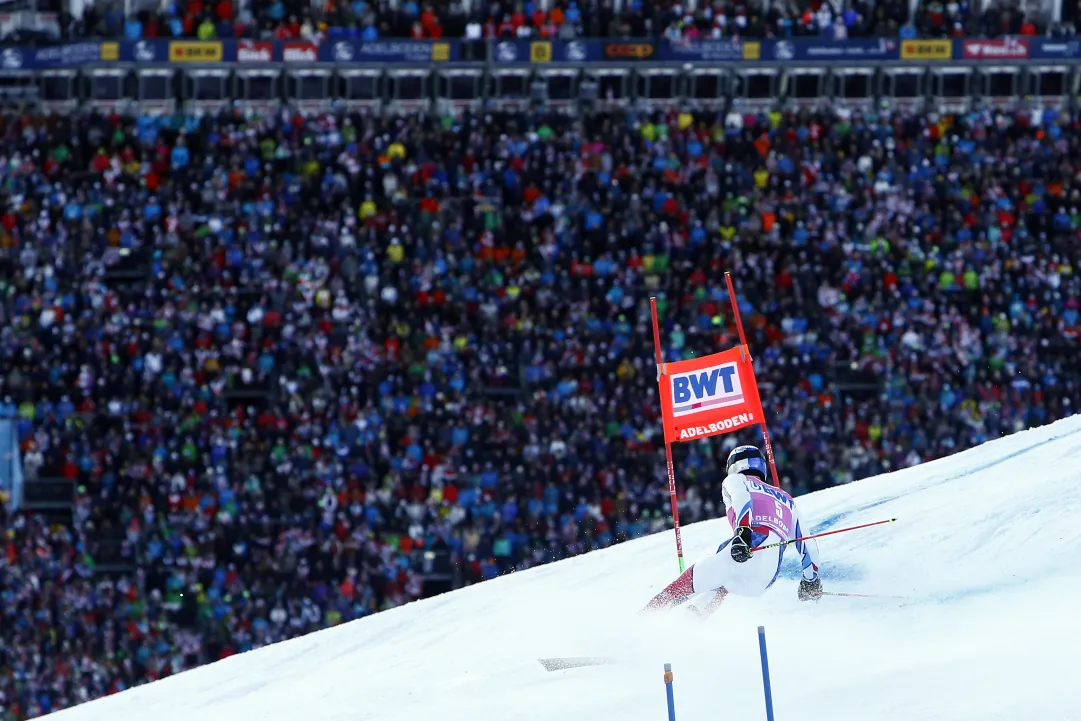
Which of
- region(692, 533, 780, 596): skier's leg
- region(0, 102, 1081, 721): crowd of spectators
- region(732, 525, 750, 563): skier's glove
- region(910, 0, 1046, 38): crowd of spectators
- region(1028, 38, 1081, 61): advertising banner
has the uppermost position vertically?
region(910, 0, 1046, 38): crowd of spectators

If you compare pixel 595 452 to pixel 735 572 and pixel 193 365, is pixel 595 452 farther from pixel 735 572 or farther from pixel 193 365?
pixel 735 572

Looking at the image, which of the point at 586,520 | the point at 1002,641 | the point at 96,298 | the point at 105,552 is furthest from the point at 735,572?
the point at 96,298

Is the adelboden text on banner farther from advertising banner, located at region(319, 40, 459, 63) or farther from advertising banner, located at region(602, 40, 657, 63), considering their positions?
advertising banner, located at region(319, 40, 459, 63)

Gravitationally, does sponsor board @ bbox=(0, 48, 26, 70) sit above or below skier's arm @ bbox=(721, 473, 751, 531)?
above

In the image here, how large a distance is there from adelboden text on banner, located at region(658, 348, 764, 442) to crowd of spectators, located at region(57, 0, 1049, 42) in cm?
1513

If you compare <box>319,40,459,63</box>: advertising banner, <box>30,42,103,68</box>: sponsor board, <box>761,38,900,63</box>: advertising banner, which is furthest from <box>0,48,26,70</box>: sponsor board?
A: <box>761,38,900,63</box>: advertising banner

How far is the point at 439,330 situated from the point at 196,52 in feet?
19.8

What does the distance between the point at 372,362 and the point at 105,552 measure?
4.26 meters

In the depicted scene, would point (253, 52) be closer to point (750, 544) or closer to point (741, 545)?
point (750, 544)

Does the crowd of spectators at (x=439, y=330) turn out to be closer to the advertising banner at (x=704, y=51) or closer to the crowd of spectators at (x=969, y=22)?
the advertising banner at (x=704, y=51)

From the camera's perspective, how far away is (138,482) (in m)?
23.3

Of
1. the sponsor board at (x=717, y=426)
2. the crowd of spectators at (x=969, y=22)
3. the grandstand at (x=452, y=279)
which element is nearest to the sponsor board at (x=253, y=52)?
the grandstand at (x=452, y=279)

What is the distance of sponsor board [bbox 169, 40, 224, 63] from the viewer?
26.9 metres

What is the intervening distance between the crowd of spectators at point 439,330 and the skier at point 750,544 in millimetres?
10750
